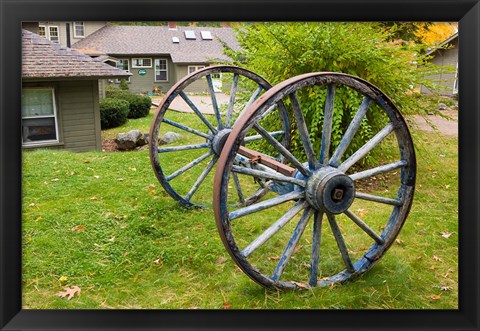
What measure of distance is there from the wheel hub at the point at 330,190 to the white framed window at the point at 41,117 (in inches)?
184

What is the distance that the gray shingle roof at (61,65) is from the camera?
4749mm

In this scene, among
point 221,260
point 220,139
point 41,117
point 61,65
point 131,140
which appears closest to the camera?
point 221,260

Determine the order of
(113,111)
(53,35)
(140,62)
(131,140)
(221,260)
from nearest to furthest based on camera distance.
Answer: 1. (221,260)
2. (53,35)
3. (131,140)
4. (113,111)
5. (140,62)

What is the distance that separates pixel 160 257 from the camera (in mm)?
2666

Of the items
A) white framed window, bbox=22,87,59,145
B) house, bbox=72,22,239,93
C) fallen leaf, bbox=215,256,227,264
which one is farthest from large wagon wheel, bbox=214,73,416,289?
white framed window, bbox=22,87,59,145

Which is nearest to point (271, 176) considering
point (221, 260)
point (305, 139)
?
point (305, 139)

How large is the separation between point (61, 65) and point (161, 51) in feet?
7.36

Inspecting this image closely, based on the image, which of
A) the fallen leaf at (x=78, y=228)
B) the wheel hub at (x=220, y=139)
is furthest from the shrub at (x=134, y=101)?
the fallen leaf at (x=78, y=228)

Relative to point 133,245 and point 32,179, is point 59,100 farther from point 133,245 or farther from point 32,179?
point 133,245

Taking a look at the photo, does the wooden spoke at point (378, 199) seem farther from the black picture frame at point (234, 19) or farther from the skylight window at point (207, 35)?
the skylight window at point (207, 35)

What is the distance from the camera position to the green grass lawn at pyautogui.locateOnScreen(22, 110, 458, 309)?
2189 mm

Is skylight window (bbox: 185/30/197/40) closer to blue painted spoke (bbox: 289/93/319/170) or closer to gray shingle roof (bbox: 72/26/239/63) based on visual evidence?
gray shingle roof (bbox: 72/26/239/63)

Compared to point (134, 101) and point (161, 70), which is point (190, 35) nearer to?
point (161, 70)
